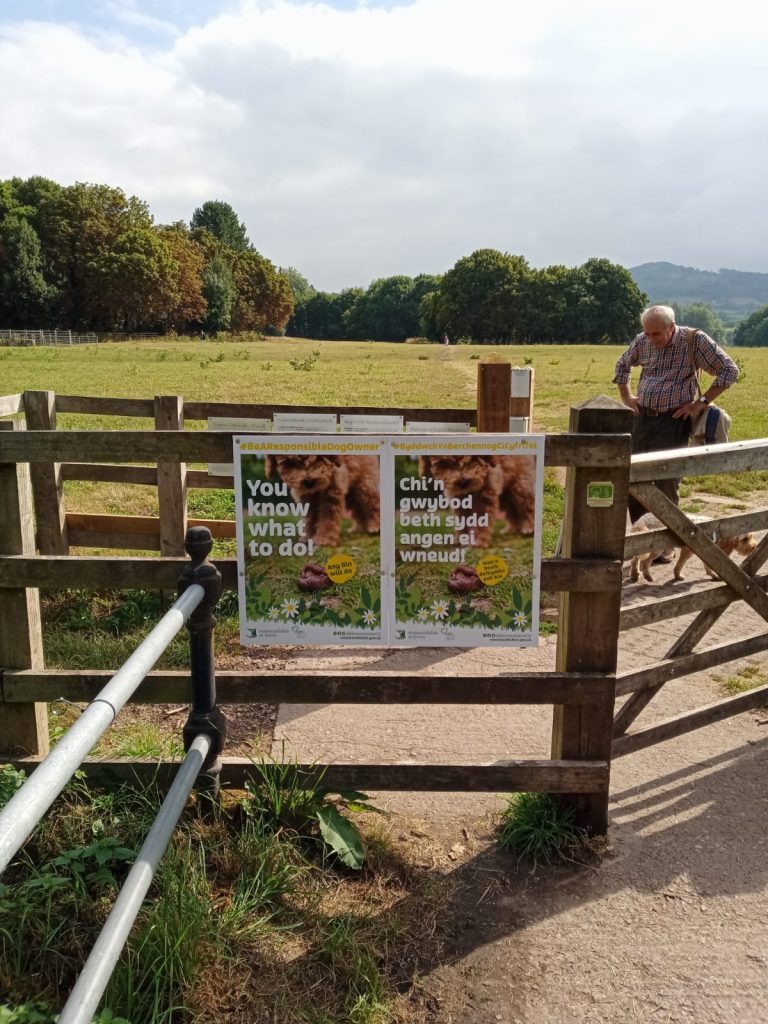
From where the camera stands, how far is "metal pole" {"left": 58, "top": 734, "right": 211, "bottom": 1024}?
168cm

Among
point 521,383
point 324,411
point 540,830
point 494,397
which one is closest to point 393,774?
point 540,830

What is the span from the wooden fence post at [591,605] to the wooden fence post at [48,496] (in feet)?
14.9

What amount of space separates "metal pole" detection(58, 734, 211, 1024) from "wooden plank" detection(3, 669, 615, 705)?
24.9 inches

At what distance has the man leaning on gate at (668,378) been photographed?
6.52 meters

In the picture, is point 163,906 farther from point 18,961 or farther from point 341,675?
point 341,675

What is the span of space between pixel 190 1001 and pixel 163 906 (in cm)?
28

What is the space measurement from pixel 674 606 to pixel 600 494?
1072 millimetres

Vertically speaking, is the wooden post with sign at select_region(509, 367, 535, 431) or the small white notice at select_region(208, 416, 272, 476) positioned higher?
the wooden post with sign at select_region(509, 367, 535, 431)

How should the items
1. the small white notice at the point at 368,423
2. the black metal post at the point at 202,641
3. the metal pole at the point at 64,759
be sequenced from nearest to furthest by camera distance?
the metal pole at the point at 64,759
the black metal post at the point at 202,641
the small white notice at the point at 368,423

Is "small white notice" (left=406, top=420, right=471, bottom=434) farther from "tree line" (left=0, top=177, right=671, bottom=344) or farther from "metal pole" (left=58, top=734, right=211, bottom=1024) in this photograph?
"tree line" (left=0, top=177, right=671, bottom=344)

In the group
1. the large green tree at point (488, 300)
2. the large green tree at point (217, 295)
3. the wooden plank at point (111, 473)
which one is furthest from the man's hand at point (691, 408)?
the large green tree at point (488, 300)

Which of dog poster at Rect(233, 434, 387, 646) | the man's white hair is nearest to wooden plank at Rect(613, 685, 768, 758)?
dog poster at Rect(233, 434, 387, 646)

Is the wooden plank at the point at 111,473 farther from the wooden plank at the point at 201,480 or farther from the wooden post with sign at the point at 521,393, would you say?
the wooden post with sign at the point at 521,393

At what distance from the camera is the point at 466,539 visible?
3260 millimetres
